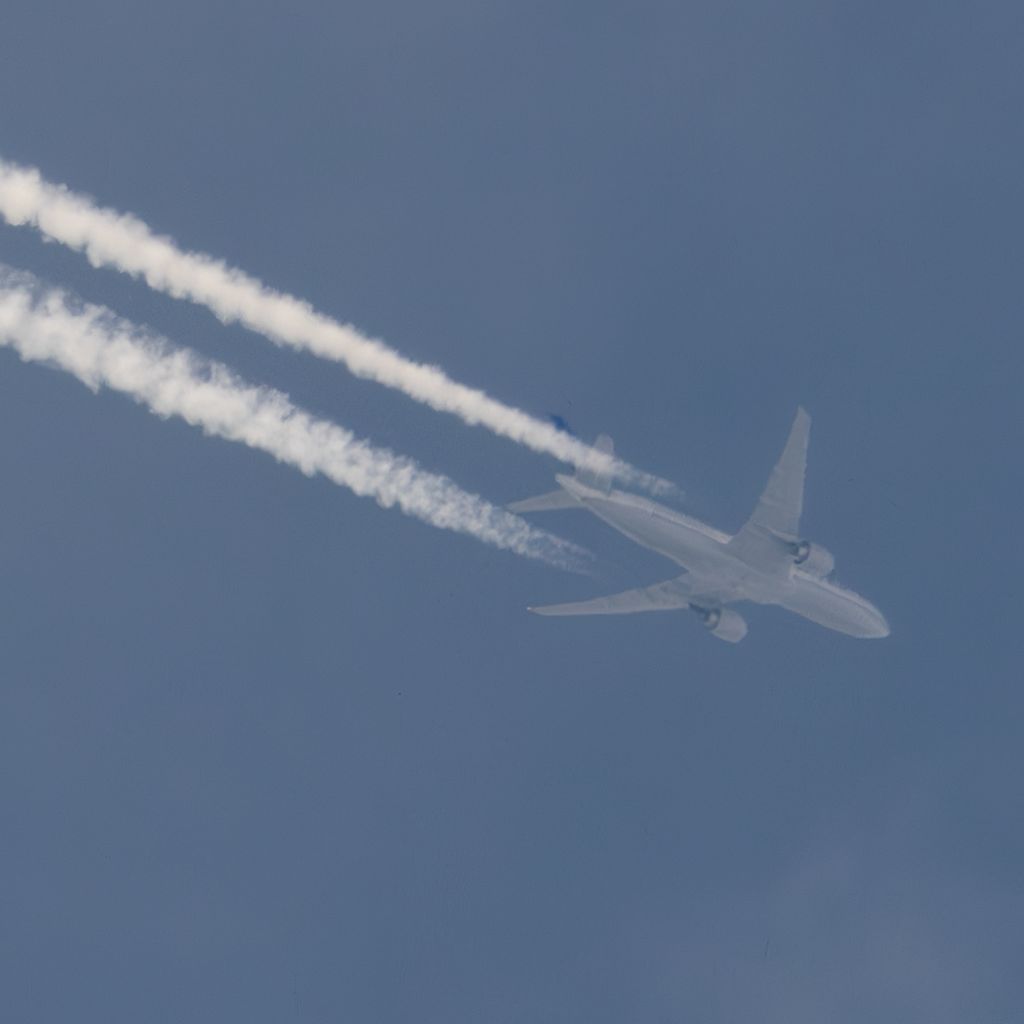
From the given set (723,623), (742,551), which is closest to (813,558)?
(742,551)

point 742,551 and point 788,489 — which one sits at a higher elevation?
point 788,489

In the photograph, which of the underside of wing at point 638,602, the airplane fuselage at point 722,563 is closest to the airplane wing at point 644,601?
the underside of wing at point 638,602

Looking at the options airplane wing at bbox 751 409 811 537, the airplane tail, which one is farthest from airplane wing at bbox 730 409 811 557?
the airplane tail

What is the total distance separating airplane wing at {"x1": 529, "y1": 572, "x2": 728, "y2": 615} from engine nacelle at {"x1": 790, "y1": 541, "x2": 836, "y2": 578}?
4521 millimetres

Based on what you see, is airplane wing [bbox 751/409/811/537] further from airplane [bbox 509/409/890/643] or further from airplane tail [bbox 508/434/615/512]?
airplane tail [bbox 508/434/615/512]

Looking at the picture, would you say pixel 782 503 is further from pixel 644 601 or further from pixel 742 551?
pixel 644 601

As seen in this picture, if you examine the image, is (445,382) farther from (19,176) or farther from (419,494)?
(19,176)

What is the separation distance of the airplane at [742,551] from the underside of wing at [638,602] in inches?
2.9

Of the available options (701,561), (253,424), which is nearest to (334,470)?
(253,424)

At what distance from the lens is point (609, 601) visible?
218 ft

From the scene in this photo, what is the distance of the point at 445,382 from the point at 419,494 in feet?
15.7

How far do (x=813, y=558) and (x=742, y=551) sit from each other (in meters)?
2.29

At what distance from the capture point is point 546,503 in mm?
58688

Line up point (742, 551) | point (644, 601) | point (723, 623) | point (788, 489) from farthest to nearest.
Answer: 1. point (644, 601)
2. point (723, 623)
3. point (742, 551)
4. point (788, 489)
